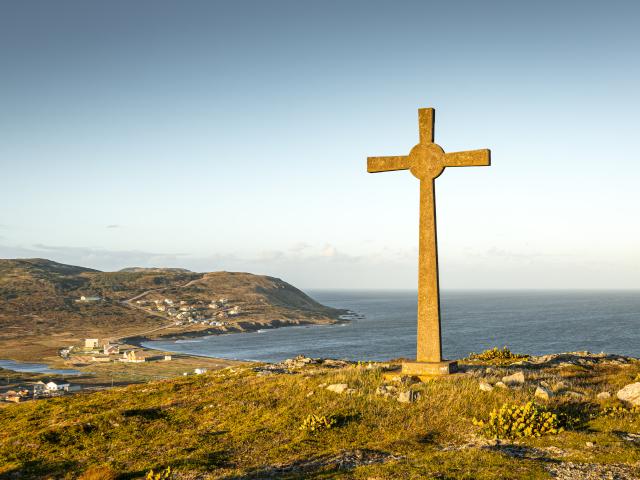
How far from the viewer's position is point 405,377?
50.7 feet

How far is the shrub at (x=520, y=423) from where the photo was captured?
423 inches

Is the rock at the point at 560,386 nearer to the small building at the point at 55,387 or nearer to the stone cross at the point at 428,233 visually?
the stone cross at the point at 428,233

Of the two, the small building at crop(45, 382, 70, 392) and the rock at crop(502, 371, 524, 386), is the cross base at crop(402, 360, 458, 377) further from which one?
the small building at crop(45, 382, 70, 392)

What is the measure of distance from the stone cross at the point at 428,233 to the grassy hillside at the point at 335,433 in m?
1.33

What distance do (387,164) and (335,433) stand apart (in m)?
9.10

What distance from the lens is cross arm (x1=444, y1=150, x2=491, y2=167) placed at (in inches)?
626

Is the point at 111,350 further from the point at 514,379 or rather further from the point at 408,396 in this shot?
the point at 514,379

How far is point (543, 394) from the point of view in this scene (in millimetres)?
12695

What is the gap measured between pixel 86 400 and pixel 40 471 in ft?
27.7

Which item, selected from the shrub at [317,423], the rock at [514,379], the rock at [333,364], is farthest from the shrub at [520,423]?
the rock at [333,364]

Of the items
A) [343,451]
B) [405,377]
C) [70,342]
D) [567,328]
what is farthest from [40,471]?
[70,342]

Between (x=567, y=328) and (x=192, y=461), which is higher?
(x=192, y=461)

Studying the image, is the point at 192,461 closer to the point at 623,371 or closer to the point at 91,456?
the point at 91,456

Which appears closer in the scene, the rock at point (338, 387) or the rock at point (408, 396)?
the rock at point (408, 396)
